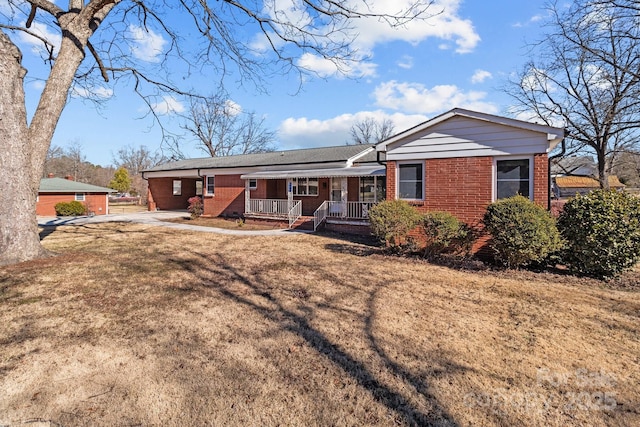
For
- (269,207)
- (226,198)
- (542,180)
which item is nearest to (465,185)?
(542,180)

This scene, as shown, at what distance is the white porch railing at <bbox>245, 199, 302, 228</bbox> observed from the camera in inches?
649

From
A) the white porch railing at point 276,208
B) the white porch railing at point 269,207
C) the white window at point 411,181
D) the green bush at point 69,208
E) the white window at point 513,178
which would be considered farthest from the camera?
→ the green bush at point 69,208

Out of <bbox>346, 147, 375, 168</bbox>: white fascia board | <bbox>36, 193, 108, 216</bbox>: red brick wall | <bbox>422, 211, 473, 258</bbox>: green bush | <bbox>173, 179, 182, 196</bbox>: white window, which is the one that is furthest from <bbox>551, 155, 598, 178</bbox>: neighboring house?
<bbox>36, 193, 108, 216</bbox>: red brick wall

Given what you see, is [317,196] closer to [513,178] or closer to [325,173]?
[325,173]

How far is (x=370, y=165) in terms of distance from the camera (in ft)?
48.9

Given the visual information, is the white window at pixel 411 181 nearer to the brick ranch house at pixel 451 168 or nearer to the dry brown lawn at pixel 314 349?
the brick ranch house at pixel 451 168

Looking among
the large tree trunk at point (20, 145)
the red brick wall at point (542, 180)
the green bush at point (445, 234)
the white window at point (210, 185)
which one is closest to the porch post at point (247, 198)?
the white window at point (210, 185)

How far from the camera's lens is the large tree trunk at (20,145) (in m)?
7.09

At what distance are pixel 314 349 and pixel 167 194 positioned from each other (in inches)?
1103

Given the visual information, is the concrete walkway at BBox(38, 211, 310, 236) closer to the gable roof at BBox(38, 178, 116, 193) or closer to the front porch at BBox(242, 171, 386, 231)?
the front porch at BBox(242, 171, 386, 231)

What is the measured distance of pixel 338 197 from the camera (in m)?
17.2

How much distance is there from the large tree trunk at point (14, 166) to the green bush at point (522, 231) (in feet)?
35.5

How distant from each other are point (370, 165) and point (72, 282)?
38.9 ft

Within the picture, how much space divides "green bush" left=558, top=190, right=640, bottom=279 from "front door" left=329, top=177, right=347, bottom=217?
8942 mm
